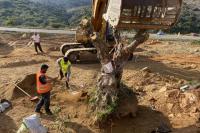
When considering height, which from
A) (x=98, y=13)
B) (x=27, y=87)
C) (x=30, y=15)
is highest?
(x=98, y=13)

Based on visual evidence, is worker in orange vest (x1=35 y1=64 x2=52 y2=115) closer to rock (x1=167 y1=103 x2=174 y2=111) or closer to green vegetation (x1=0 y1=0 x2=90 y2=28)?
rock (x1=167 y1=103 x2=174 y2=111)

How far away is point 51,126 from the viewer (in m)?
12.1

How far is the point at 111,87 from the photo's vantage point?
1255 cm

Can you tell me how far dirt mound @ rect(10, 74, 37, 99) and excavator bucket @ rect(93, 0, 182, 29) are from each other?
4.78 meters

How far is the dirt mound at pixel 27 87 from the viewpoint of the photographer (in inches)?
571

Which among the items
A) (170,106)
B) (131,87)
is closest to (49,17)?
(131,87)

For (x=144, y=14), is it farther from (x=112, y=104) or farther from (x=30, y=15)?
(x=30, y=15)

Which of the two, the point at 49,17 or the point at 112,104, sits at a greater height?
the point at 112,104

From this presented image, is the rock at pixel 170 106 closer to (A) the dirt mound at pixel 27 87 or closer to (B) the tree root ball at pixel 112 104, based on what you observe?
(B) the tree root ball at pixel 112 104

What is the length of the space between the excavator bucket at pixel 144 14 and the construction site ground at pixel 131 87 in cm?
312

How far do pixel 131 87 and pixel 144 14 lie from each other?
530cm

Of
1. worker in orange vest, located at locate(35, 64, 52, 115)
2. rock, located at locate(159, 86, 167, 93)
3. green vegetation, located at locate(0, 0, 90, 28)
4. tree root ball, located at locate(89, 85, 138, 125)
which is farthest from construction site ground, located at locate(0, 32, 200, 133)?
green vegetation, located at locate(0, 0, 90, 28)

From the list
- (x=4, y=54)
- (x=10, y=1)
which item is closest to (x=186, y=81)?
(x=4, y=54)

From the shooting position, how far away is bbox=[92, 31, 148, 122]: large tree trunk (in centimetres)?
1243
